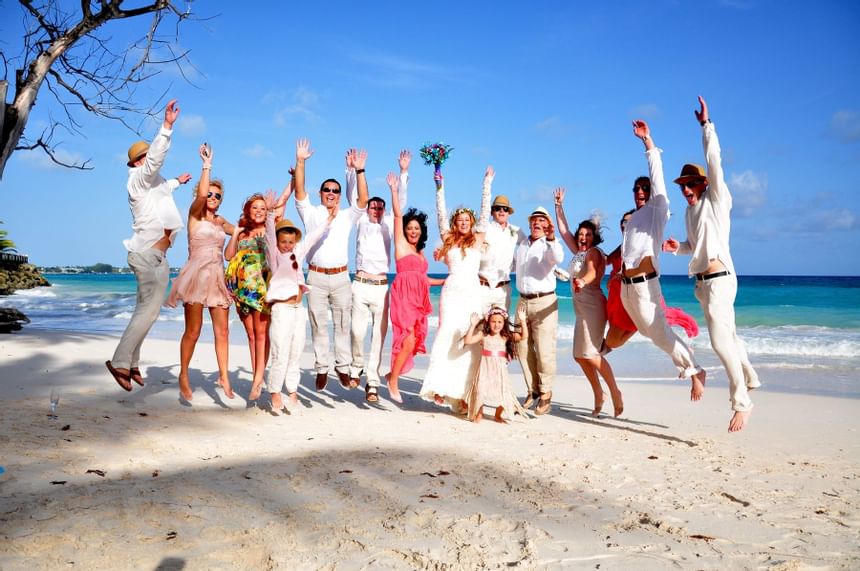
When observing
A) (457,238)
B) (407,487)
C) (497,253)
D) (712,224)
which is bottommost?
(407,487)

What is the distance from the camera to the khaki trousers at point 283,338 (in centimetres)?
612

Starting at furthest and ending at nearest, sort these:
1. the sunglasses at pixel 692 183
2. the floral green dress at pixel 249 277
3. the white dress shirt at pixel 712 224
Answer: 1. the floral green dress at pixel 249 277
2. the sunglasses at pixel 692 183
3. the white dress shirt at pixel 712 224

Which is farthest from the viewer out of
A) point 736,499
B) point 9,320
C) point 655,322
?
point 9,320

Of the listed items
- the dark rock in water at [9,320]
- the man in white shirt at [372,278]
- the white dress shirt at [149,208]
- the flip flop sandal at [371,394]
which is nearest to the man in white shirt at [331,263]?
the man in white shirt at [372,278]

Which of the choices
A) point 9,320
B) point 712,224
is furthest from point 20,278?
point 712,224

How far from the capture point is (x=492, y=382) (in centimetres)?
625

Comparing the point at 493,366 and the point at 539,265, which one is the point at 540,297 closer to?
the point at 539,265

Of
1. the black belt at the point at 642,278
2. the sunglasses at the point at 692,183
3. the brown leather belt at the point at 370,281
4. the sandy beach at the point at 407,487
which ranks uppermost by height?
the sunglasses at the point at 692,183

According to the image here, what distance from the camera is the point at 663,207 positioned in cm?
562

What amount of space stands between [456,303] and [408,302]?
0.58 m

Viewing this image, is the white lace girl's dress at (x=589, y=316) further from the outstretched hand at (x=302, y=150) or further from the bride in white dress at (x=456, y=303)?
the outstretched hand at (x=302, y=150)

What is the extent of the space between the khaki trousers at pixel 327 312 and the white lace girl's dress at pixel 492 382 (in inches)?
62.6

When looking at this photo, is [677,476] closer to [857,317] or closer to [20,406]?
[20,406]

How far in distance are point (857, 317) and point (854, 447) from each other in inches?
832
